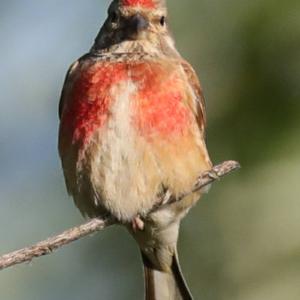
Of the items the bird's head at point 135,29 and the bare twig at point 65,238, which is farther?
the bird's head at point 135,29

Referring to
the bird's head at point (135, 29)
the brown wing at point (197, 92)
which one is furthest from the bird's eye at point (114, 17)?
the brown wing at point (197, 92)

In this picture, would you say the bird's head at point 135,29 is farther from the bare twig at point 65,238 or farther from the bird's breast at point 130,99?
the bare twig at point 65,238

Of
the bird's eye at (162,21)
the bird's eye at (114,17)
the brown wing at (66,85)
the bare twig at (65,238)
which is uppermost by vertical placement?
the bird's eye at (114,17)

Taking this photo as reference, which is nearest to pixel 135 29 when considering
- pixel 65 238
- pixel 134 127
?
pixel 134 127

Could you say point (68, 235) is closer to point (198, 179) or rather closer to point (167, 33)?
point (198, 179)

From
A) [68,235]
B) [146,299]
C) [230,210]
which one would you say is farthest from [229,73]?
[68,235]
